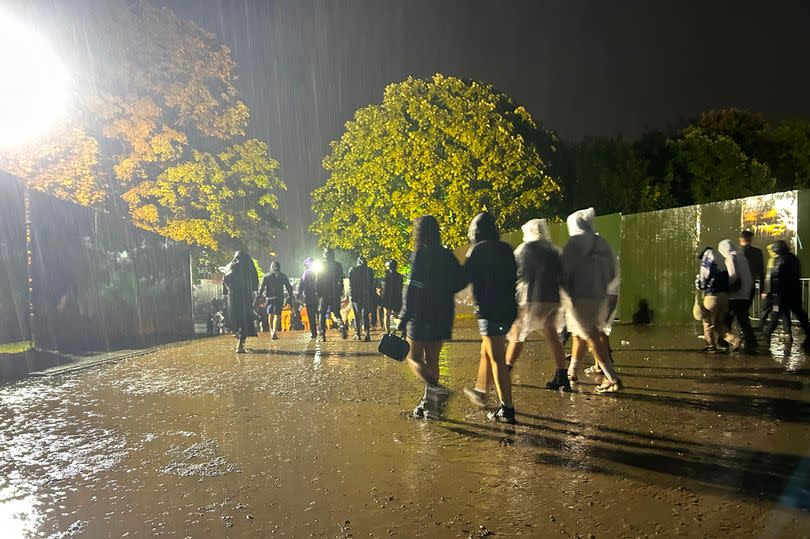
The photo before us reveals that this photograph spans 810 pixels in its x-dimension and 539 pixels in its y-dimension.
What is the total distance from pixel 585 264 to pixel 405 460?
318cm

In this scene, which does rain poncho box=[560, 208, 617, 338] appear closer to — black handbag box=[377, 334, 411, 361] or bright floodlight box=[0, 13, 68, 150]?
black handbag box=[377, 334, 411, 361]

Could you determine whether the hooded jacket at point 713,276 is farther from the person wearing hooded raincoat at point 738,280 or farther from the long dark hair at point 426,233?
the long dark hair at point 426,233

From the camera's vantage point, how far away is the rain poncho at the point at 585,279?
6438 mm

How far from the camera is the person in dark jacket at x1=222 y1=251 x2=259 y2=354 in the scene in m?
11.6

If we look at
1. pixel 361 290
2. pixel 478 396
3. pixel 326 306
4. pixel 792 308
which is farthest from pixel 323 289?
pixel 792 308

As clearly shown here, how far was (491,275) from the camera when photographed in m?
5.37

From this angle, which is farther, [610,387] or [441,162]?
[441,162]

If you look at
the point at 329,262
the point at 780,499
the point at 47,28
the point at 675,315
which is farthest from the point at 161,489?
the point at 47,28

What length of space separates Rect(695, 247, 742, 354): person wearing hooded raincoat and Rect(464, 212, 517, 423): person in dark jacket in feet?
16.0

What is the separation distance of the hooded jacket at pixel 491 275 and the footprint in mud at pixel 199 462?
2.49 meters

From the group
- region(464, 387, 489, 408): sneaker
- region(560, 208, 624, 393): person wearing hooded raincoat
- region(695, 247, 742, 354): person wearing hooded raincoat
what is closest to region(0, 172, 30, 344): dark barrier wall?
region(464, 387, 489, 408): sneaker

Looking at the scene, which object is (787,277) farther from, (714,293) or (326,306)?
(326,306)

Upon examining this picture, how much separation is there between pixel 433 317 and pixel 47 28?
62.9ft

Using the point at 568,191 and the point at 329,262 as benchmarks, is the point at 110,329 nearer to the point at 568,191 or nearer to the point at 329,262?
the point at 329,262
